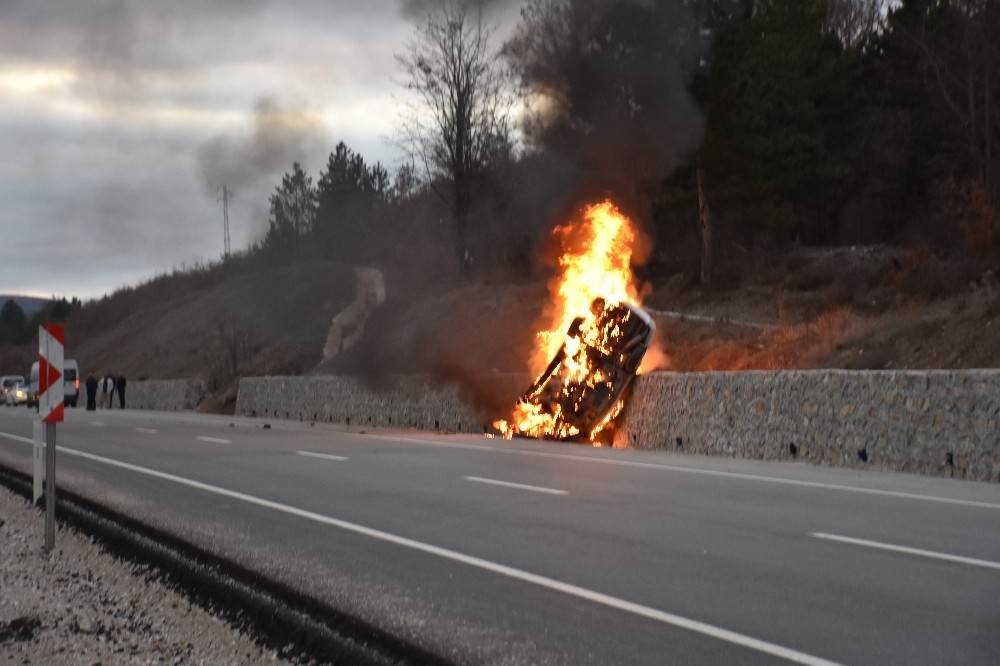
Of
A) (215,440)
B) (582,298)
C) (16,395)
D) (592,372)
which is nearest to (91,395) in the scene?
(16,395)

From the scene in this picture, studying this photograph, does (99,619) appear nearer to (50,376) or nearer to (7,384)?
(50,376)

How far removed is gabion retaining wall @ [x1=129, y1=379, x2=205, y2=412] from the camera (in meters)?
60.1

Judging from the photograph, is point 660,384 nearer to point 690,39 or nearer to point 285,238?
point 690,39

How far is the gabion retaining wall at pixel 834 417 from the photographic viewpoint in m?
16.2

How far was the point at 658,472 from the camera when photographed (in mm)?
16734

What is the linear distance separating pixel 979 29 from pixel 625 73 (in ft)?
76.3

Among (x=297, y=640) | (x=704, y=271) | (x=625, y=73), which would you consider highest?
(x=625, y=73)

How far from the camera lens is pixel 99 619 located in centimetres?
793

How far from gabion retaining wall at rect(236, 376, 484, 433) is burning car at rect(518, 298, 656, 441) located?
17.7 ft

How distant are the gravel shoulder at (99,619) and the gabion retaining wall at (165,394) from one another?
5033 centimetres

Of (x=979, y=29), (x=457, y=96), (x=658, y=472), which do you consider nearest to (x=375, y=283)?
(x=457, y=96)

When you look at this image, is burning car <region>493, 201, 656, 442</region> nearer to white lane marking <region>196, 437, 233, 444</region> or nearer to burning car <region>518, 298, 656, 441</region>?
burning car <region>518, 298, 656, 441</region>

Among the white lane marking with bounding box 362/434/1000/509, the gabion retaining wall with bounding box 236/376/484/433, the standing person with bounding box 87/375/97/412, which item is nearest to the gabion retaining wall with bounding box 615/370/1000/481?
the white lane marking with bounding box 362/434/1000/509

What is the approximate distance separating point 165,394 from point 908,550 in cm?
5747
